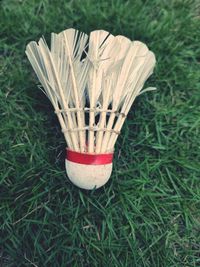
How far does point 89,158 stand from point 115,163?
0.20m

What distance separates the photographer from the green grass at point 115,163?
64.8 inches

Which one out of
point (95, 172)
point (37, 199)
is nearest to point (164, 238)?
point (95, 172)

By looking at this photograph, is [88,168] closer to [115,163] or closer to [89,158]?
[89,158]

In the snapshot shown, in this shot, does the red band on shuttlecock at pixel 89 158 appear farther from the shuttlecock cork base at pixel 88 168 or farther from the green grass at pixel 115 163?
the green grass at pixel 115 163

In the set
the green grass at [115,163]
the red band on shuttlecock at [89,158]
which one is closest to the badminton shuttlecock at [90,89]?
the red band on shuttlecock at [89,158]

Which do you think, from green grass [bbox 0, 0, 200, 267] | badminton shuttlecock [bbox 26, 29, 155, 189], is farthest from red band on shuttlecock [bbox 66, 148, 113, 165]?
green grass [bbox 0, 0, 200, 267]

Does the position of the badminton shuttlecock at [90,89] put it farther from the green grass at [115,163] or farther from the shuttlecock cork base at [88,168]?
the green grass at [115,163]

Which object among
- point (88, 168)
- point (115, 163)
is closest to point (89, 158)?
point (88, 168)

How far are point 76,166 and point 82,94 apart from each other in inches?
9.7

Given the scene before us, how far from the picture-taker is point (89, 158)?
1.55 metres

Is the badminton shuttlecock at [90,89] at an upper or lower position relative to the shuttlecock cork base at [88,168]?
upper

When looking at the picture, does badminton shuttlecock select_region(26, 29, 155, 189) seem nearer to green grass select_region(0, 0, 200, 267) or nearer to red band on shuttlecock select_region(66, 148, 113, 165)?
red band on shuttlecock select_region(66, 148, 113, 165)

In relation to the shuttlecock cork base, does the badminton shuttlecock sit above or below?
above

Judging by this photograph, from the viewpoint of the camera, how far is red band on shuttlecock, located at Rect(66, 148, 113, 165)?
1.55 meters
